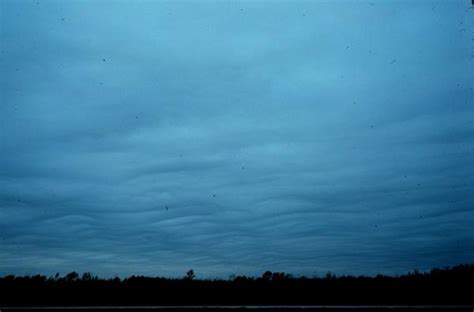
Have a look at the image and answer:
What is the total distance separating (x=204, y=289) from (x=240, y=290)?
7.50ft

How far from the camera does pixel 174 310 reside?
16672 mm

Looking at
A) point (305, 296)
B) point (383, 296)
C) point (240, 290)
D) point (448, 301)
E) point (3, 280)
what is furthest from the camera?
point (3, 280)

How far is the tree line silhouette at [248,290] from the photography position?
23.1 m

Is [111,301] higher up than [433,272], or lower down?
lower down

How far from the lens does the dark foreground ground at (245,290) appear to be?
22.8 metres

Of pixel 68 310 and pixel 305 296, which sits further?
pixel 305 296

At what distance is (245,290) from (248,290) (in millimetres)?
188

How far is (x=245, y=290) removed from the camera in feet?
89.0

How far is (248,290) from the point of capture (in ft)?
89.0

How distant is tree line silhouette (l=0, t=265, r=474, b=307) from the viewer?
23141 mm

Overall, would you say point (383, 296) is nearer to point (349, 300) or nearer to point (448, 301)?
point (349, 300)

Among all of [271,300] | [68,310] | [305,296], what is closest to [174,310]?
[68,310]

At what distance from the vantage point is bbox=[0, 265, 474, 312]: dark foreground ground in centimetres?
2283

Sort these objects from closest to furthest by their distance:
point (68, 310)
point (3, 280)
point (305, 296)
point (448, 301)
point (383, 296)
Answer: point (68, 310), point (448, 301), point (383, 296), point (305, 296), point (3, 280)
